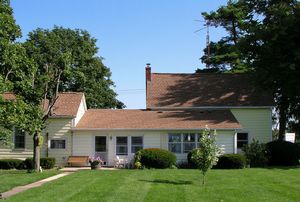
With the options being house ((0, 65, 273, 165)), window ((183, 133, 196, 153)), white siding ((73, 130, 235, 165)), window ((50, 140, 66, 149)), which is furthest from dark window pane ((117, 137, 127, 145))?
window ((183, 133, 196, 153))

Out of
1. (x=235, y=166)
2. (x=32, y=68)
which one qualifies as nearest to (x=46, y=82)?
(x=32, y=68)

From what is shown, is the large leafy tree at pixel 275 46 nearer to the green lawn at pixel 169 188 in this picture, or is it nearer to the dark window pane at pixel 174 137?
the dark window pane at pixel 174 137

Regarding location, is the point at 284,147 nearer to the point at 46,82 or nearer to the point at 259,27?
the point at 259,27

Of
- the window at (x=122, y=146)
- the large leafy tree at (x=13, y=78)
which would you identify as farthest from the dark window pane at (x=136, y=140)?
the large leafy tree at (x=13, y=78)

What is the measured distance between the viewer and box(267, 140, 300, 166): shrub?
3475 centimetres

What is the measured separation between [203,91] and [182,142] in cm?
755

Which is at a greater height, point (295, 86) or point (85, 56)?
point (85, 56)

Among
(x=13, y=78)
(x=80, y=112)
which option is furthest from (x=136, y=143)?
(x=13, y=78)

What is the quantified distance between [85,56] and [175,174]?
30192 mm

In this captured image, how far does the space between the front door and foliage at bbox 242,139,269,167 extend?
9.81 metres

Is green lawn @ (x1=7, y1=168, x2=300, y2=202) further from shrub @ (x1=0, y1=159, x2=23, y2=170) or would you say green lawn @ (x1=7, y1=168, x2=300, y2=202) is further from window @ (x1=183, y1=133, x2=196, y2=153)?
shrub @ (x1=0, y1=159, x2=23, y2=170)

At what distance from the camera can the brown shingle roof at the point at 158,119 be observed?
117 feet

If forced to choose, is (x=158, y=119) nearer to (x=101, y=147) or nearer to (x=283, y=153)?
(x=101, y=147)

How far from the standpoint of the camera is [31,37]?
177 ft
